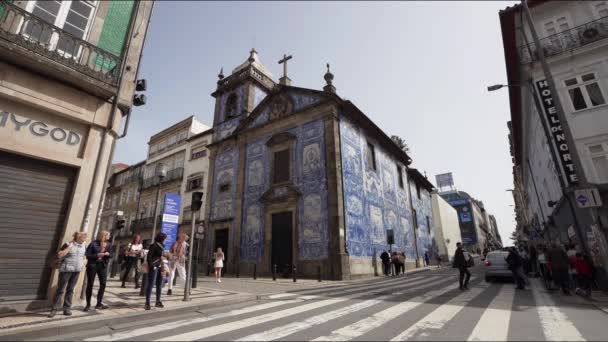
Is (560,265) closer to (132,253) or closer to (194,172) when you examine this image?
(132,253)

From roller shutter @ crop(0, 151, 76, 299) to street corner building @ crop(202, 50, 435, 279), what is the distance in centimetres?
890

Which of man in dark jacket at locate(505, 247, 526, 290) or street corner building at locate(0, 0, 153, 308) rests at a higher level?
street corner building at locate(0, 0, 153, 308)

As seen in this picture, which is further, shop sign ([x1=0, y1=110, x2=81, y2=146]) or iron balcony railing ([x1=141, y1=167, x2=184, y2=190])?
iron balcony railing ([x1=141, y1=167, x2=184, y2=190])

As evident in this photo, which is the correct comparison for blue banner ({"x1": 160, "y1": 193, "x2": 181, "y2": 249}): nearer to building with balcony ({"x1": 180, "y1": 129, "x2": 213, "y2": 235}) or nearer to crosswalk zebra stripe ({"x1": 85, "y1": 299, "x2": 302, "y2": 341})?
crosswalk zebra stripe ({"x1": 85, "y1": 299, "x2": 302, "y2": 341})

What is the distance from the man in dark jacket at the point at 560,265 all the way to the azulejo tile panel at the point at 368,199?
8.27 meters

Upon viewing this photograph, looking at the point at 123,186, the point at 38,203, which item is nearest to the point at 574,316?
the point at 38,203

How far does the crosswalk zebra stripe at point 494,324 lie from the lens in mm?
3684

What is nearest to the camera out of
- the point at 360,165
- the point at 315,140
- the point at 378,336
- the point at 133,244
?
the point at 378,336

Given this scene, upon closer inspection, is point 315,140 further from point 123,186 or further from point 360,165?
point 123,186

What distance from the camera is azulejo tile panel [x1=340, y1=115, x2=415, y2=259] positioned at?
1577 cm

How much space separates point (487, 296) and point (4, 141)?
11985mm

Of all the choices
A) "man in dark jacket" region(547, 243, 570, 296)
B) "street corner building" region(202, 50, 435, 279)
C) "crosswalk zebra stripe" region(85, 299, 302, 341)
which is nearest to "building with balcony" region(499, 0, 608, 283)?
"man in dark jacket" region(547, 243, 570, 296)

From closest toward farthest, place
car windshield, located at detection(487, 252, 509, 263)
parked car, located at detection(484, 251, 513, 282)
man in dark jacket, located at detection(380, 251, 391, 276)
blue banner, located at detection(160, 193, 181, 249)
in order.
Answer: blue banner, located at detection(160, 193, 181, 249)
parked car, located at detection(484, 251, 513, 282)
car windshield, located at detection(487, 252, 509, 263)
man in dark jacket, located at detection(380, 251, 391, 276)

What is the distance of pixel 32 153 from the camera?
20.5 ft
